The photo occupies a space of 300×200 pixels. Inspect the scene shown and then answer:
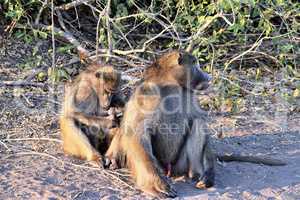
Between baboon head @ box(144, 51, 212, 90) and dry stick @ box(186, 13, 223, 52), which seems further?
dry stick @ box(186, 13, 223, 52)

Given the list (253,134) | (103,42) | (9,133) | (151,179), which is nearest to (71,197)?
(151,179)

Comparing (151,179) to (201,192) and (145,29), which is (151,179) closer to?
(201,192)

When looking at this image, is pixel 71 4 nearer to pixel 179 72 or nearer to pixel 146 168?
pixel 179 72

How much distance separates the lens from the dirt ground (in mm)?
4359

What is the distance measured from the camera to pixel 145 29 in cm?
788

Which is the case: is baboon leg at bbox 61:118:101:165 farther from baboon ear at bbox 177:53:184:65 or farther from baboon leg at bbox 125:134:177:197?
baboon ear at bbox 177:53:184:65

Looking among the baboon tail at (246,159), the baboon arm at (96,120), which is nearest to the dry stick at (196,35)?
the baboon tail at (246,159)

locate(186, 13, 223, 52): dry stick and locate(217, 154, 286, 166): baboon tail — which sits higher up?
locate(186, 13, 223, 52): dry stick

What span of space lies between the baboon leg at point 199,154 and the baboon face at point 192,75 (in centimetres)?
29

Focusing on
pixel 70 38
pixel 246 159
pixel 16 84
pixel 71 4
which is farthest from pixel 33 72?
pixel 246 159

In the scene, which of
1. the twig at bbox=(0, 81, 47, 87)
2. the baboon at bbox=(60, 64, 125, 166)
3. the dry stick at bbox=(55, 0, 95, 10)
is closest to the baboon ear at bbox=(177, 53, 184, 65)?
the baboon at bbox=(60, 64, 125, 166)

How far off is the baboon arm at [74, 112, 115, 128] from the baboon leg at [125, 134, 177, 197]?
422mm

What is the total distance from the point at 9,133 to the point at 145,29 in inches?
117

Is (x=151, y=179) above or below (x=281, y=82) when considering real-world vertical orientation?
below
